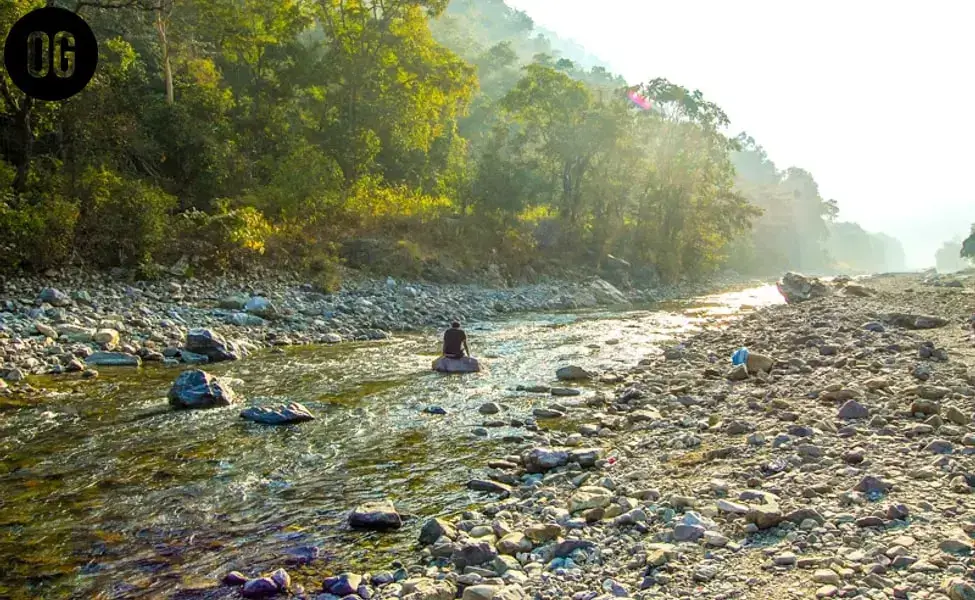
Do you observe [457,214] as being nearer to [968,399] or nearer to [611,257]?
[611,257]

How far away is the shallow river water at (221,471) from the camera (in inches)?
195

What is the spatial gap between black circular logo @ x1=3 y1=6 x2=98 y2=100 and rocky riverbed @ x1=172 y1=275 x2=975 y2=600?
5386 mm

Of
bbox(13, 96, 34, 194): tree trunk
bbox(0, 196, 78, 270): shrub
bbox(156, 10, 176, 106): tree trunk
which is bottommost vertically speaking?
bbox(0, 196, 78, 270): shrub

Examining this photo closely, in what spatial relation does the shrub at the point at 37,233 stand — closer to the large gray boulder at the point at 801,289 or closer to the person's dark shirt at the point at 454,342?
the person's dark shirt at the point at 454,342

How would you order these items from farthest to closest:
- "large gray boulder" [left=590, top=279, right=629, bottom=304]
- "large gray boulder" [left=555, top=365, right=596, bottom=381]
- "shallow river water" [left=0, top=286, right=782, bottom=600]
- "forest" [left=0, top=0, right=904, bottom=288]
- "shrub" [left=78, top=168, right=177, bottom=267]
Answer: "large gray boulder" [left=590, top=279, right=629, bottom=304], "forest" [left=0, top=0, right=904, bottom=288], "shrub" [left=78, top=168, right=177, bottom=267], "large gray boulder" [left=555, top=365, right=596, bottom=381], "shallow river water" [left=0, top=286, right=782, bottom=600]

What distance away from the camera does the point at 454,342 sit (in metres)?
13.1

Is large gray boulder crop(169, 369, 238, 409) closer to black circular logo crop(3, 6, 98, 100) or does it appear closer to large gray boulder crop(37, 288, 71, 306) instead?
black circular logo crop(3, 6, 98, 100)

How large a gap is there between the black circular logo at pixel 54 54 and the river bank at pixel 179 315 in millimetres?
6670

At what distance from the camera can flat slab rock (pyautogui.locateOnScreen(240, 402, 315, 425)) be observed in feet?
29.1

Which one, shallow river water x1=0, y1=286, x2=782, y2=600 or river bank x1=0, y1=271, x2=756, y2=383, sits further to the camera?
river bank x1=0, y1=271, x2=756, y2=383

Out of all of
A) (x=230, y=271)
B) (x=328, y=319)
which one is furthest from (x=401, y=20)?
(x=328, y=319)

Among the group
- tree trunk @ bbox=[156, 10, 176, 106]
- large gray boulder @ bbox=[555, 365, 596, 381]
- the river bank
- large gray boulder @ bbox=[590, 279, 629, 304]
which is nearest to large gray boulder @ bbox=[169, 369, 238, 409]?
the river bank

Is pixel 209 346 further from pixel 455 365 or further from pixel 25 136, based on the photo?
pixel 25 136

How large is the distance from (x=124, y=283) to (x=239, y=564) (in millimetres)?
15906
